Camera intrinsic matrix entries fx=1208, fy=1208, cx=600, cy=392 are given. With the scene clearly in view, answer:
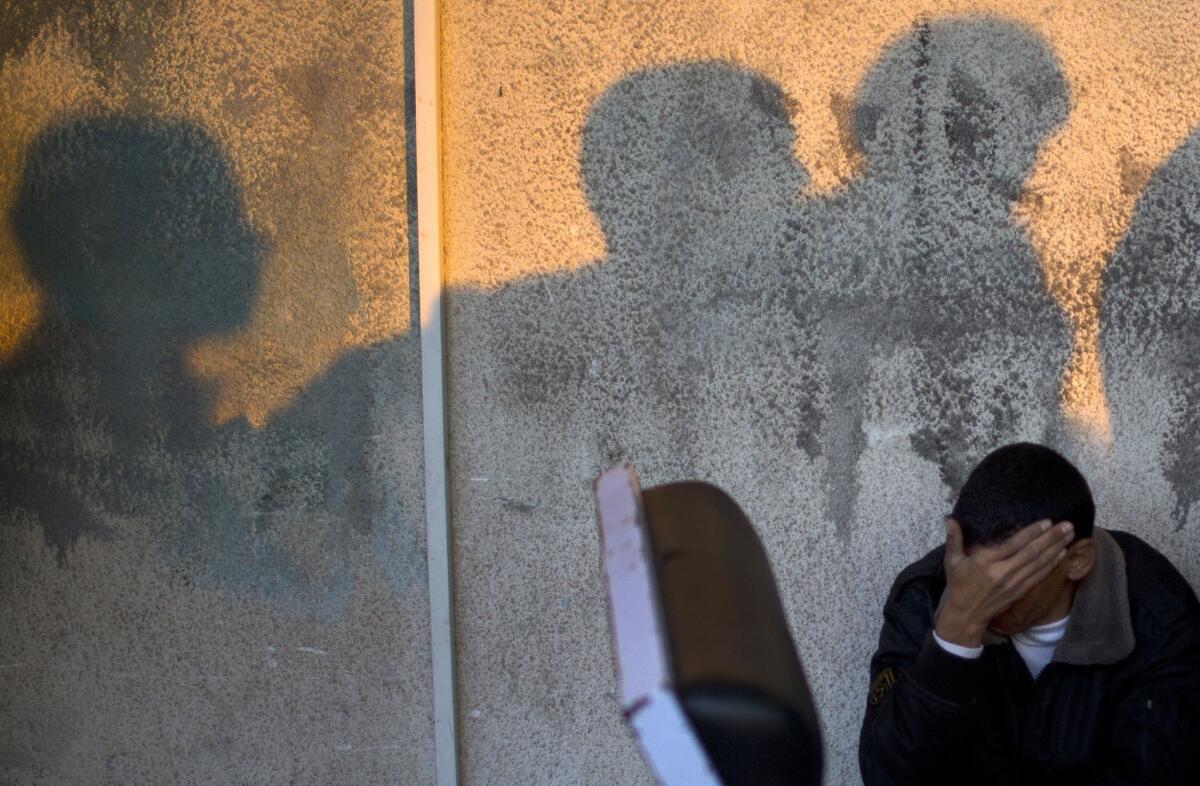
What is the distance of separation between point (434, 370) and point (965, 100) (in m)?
1.38

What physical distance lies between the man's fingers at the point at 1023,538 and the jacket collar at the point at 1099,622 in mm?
207

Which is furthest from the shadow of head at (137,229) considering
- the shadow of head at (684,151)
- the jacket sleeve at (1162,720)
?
the jacket sleeve at (1162,720)

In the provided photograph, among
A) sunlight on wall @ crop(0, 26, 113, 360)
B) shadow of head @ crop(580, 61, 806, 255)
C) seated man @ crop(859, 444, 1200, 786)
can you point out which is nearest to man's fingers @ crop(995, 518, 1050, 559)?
seated man @ crop(859, 444, 1200, 786)

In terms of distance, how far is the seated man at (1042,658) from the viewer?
7.37 ft

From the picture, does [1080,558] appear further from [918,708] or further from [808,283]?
[808,283]

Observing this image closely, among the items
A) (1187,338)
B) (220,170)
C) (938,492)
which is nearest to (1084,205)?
(1187,338)

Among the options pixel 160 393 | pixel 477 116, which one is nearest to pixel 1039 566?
pixel 477 116

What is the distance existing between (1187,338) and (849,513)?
2.79ft

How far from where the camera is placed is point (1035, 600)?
7.64ft

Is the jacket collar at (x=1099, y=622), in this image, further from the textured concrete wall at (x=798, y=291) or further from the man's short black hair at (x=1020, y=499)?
the textured concrete wall at (x=798, y=291)

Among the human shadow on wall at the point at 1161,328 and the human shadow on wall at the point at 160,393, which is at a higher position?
the human shadow on wall at the point at 1161,328

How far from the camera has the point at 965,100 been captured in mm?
2760

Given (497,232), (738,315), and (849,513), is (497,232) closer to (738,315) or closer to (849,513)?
(738,315)

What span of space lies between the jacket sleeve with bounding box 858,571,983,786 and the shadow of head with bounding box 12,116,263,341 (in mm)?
1762
